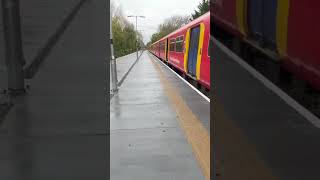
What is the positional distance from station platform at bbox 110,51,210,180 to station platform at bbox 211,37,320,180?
0.23m

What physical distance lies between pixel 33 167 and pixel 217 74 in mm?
6999

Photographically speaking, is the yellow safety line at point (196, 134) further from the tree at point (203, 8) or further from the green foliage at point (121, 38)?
the tree at point (203, 8)

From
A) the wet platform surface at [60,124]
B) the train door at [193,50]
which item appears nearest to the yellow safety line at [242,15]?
the wet platform surface at [60,124]

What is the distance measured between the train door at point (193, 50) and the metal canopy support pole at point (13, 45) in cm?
644

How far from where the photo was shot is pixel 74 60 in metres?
11.9

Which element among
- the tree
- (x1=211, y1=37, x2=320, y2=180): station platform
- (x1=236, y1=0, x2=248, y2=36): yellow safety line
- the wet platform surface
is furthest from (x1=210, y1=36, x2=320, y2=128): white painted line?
the tree

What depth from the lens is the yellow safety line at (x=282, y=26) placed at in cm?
648

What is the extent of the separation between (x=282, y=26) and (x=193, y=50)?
836cm

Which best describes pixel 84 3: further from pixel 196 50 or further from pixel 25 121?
pixel 25 121

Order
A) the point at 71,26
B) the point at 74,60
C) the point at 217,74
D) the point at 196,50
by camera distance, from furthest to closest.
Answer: the point at 71,26 → the point at 196,50 → the point at 74,60 → the point at 217,74

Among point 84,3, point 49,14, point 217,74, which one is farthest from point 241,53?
point 84,3

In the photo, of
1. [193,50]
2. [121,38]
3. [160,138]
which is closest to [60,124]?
[160,138]

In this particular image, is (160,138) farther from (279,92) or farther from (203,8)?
(203,8)

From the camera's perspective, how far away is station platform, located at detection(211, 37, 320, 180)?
4594 mm
